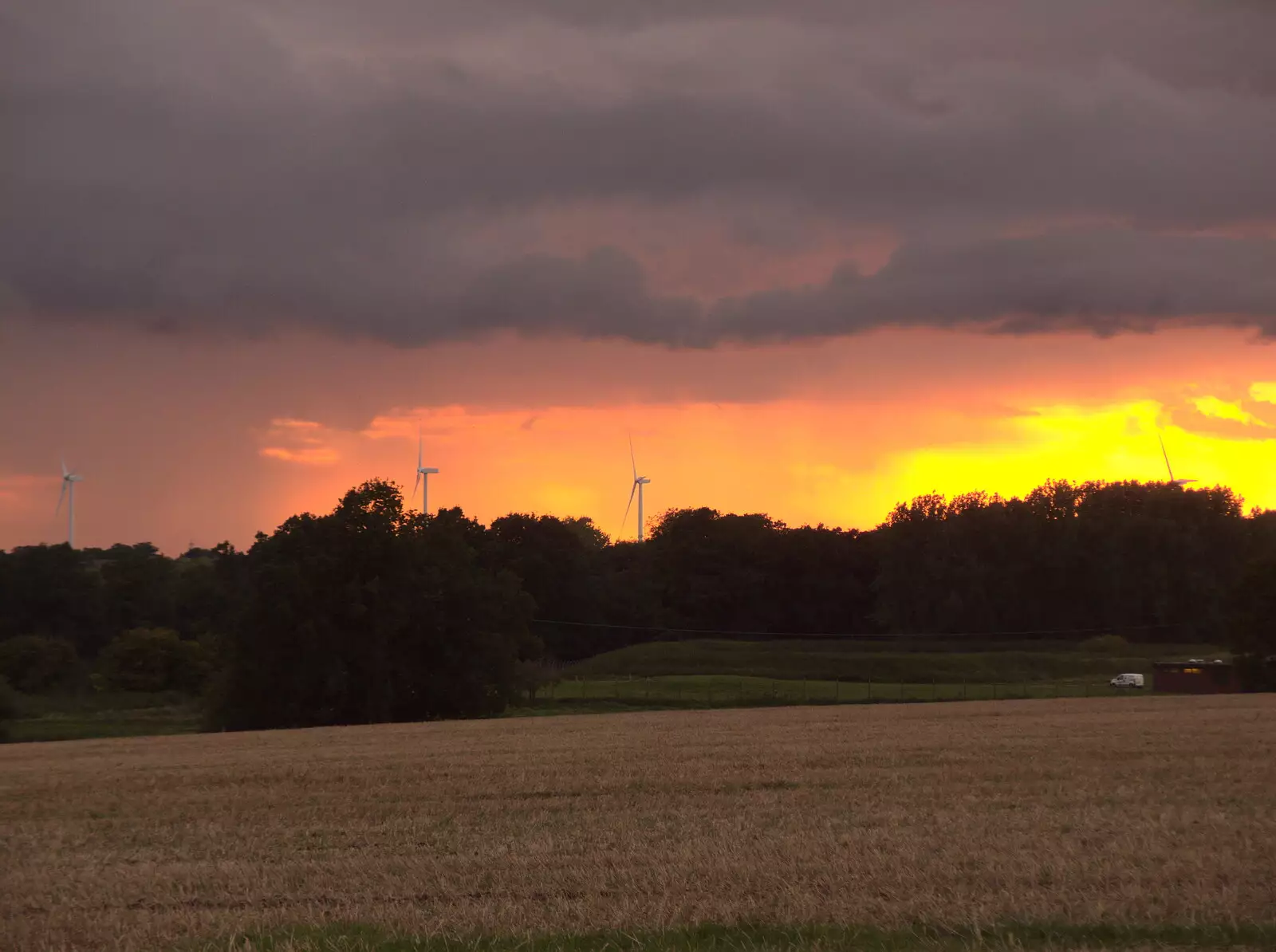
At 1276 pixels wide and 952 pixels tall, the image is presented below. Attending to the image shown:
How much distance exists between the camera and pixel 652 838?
18.6 m

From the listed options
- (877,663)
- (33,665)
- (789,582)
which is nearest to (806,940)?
(877,663)

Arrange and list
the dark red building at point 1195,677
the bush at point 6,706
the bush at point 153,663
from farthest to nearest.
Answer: the bush at point 153,663 → the dark red building at point 1195,677 → the bush at point 6,706

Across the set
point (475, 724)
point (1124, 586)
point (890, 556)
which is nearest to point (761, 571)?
point (890, 556)

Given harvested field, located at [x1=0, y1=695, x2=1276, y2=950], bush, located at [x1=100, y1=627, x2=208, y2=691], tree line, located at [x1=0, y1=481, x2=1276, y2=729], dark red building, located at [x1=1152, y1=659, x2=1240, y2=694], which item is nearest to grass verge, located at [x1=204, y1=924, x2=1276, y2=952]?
harvested field, located at [x1=0, y1=695, x2=1276, y2=950]

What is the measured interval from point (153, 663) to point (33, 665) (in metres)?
10.8

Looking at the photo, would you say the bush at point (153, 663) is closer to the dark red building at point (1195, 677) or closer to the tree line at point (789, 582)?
the tree line at point (789, 582)

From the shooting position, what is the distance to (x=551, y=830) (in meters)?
19.9

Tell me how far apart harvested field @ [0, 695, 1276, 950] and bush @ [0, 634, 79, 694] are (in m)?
84.3

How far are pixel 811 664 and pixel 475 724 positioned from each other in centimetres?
6537

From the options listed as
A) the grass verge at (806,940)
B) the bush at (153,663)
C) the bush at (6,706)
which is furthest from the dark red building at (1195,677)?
the grass verge at (806,940)

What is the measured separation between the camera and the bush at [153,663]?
11419 cm

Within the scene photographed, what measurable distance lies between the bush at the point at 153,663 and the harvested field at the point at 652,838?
8045 centimetres

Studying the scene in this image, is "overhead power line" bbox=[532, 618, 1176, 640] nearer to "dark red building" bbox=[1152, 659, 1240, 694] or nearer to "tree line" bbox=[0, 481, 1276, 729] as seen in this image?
"tree line" bbox=[0, 481, 1276, 729]

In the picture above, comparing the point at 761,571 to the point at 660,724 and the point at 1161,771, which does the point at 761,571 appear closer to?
the point at 660,724
